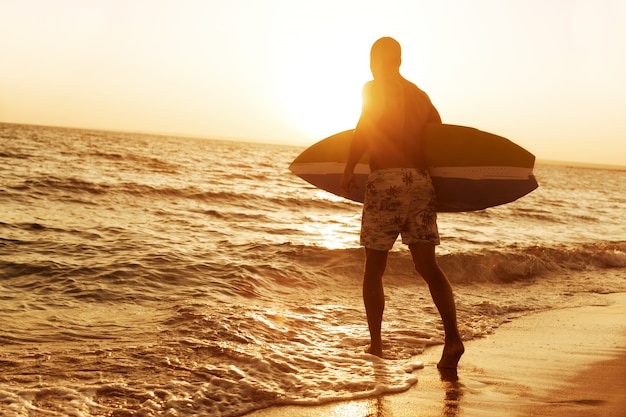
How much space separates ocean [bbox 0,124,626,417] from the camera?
11.6 feet

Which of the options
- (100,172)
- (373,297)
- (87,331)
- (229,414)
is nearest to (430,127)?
(373,297)

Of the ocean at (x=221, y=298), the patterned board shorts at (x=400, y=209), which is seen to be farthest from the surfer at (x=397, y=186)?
the ocean at (x=221, y=298)

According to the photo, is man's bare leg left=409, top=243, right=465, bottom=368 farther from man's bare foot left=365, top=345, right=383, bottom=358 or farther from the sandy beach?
man's bare foot left=365, top=345, right=383, bottom=358

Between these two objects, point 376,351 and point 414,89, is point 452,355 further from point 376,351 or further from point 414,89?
point 414,89

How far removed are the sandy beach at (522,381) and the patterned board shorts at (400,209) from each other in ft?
2.71

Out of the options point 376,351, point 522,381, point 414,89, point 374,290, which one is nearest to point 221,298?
point 376,351

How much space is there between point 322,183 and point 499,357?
187cm

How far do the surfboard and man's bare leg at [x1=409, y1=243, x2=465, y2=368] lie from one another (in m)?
0.66

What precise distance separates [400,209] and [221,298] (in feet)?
9.32

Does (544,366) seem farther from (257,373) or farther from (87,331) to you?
(87,331)

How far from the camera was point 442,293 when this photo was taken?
12.9 feet

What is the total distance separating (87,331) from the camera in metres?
4.88

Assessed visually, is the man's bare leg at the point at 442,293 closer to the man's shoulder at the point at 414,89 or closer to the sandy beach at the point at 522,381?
the sandy beach at the point at 522,381

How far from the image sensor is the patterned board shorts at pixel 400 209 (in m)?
3.89
